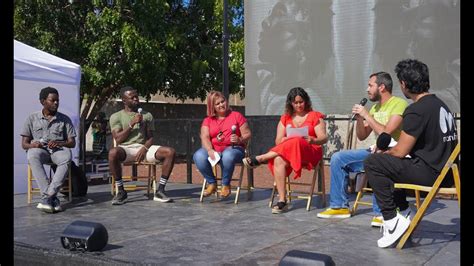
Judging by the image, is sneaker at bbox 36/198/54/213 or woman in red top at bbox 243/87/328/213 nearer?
woman in red top at bbox 243/87/328/213

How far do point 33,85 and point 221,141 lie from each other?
9.59 ft

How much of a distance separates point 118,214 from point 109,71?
8.67m

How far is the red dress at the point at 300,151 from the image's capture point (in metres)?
5.50

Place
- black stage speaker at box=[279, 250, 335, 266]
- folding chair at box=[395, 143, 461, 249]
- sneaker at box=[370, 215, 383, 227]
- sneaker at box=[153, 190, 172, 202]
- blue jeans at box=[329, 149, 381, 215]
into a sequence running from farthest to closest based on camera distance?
1. sneaker at box=[153, 190, 172, 202]
2. blue jeans at box=[329, 149, 381, 215]
3. sneaker at box=[370, 215, 383, 227]
4. folding chair at box=[395, 143, 461, 249]
5. black stage speaker at box=[279, 250, 335, 266]

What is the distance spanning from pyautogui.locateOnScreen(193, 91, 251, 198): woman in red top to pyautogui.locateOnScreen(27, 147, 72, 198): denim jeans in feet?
4.86

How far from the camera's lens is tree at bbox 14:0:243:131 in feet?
44.7

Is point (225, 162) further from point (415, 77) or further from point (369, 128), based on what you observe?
point (415, 77)

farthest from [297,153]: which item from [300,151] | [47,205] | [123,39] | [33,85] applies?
[123,39]

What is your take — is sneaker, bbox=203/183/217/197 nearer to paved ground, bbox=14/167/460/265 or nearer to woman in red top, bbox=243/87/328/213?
paved ground, bbox=14/167/460/265

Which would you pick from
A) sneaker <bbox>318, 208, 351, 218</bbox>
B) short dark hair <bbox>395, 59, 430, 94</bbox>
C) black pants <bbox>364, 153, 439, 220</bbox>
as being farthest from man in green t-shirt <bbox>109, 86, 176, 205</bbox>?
short dark hair <bbox>395, 59, 430, 94</bbox>

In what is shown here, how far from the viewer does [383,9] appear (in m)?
8.89

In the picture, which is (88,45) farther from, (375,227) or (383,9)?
(375,227)

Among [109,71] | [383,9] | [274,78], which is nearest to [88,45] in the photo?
[109,71]

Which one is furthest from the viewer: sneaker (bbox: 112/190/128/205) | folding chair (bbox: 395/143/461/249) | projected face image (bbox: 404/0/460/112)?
projected face image (bbox: 404/0/460/112)
